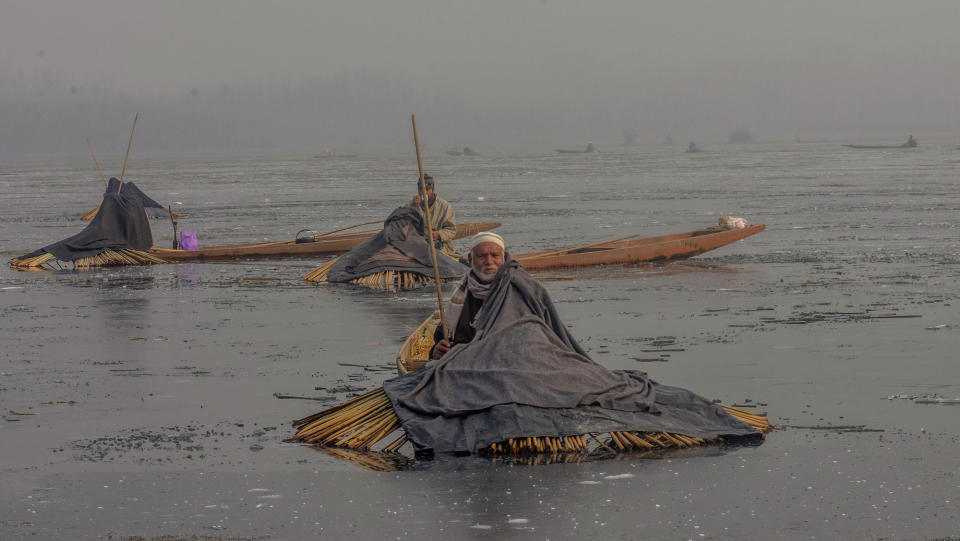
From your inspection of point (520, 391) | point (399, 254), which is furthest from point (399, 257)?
point (520, 391)

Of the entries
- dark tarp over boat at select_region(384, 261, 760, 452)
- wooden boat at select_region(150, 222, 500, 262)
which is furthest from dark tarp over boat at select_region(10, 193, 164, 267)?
dark tarp over boat at select_region(384, 261, 760, 452)

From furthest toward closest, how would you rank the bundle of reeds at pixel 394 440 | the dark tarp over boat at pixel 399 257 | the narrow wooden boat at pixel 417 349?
the dark tarp over boat at pixel 399 257 < the narrow wooden boat at pixel 417 349 < the bundle of reeds at pixel 394 440

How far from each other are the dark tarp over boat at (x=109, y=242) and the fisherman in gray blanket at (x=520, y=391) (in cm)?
1258

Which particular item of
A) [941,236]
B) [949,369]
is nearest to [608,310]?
[949,369]

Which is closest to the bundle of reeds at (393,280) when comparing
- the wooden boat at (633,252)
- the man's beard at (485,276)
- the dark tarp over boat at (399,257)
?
the dark tarp over boat at (399,257)

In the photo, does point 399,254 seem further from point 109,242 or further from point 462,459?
point 462,459

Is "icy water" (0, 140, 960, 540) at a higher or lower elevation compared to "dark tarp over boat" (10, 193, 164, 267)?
lower

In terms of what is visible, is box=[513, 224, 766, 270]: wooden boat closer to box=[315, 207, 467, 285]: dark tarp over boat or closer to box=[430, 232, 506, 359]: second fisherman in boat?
box=[315, 207, 467, 285]: dark tarp over boat

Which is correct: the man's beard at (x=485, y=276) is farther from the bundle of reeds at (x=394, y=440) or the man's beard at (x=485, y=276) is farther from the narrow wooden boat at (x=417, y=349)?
the bundle of reeds at (x=394, y=440)

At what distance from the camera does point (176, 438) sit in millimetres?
7648

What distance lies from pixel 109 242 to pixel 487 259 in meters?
13.0

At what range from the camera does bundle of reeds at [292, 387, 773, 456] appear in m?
6.95

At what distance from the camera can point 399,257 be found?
1591 cm

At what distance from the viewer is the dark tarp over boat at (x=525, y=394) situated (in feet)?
22.9
